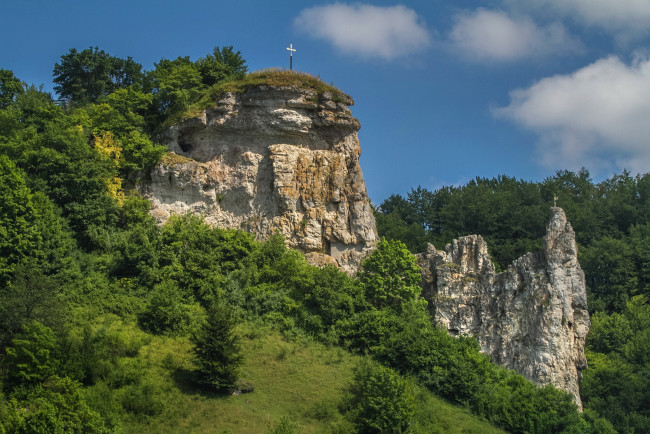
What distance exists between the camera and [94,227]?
115ft

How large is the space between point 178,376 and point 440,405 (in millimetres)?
11155

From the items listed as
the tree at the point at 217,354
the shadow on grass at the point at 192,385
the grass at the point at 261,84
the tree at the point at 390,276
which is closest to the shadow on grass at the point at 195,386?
the shadow on grass at the point at 192,385

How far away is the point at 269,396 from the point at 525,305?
15.9 metres

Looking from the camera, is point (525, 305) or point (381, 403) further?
point (525, 305)

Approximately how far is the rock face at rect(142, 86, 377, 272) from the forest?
1351 millimetres

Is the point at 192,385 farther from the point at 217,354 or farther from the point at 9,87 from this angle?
the point at 9,87

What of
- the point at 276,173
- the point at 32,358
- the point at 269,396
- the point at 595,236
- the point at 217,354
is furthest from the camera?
the point at 595,236

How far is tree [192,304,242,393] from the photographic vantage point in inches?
1102

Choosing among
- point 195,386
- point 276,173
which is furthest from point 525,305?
point 195,386

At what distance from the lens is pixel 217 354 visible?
2833cm

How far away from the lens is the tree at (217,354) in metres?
28.0

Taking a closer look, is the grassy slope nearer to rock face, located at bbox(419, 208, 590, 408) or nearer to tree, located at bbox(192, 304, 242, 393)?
tree, located at bbox(192, 304, 242, 393)

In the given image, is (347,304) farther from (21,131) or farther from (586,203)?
(586,203)

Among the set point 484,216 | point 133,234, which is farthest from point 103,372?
point 484,216
